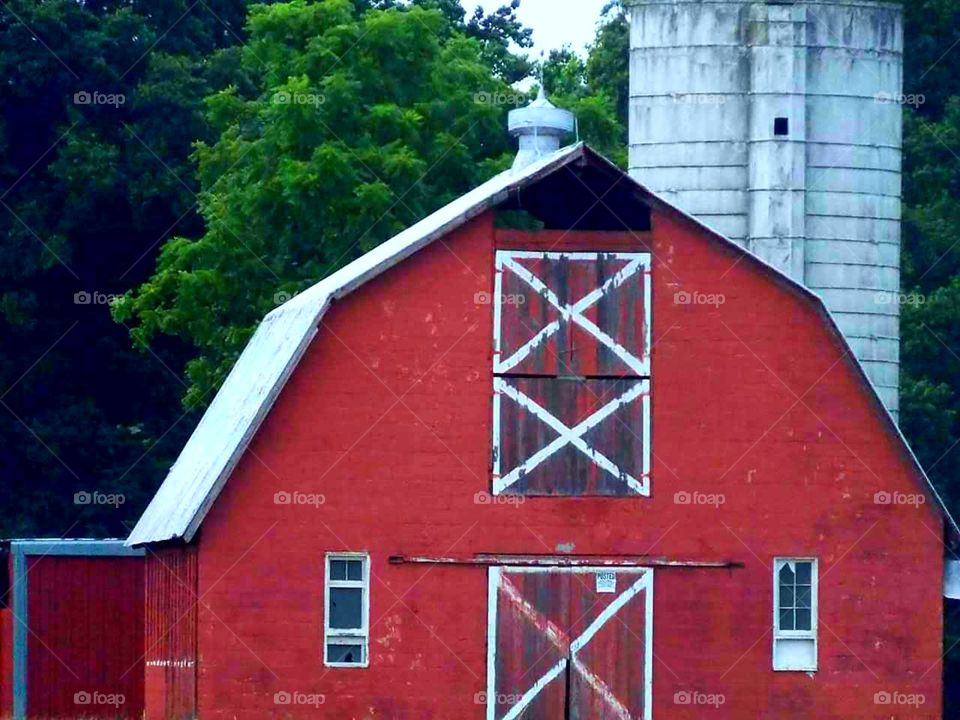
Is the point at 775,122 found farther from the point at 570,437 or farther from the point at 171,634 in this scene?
the point at 171,634

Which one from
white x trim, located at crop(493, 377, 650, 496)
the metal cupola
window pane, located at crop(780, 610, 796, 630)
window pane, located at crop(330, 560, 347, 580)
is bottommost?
window pane, located at crop(780, 610, 796, 630)

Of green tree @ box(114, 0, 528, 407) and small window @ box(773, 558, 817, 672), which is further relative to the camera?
green tree @ box(114, 0, 528, 407)

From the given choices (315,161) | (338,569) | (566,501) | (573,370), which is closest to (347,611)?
(338,569)

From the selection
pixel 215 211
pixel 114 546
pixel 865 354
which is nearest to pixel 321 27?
pixel 215 211

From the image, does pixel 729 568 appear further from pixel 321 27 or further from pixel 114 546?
pixel 321 27

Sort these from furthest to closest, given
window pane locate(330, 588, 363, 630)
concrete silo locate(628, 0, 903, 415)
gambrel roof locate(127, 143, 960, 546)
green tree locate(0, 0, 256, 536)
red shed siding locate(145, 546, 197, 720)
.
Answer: green tree locate(0, 0, 256, 536)
concrete silo locate(628, 0, 903, 415)
red shed siding locate(145, 546, 197, 720)
window pane locate(330, 588, 363, 630)
gambrel roof locate(127, 143, 960, 546)

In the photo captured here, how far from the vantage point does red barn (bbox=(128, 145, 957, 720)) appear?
2367cm

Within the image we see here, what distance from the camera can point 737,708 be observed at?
23969mm

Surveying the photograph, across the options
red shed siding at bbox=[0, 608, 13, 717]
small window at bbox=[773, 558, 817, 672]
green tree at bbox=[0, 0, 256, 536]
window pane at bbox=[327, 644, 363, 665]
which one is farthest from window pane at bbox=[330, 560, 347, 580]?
green tree at bbox=[0, 0, 256, 536]

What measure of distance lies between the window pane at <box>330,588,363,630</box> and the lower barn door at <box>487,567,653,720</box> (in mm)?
1317

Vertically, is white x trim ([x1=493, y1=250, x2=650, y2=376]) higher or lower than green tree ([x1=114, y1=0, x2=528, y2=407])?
lower

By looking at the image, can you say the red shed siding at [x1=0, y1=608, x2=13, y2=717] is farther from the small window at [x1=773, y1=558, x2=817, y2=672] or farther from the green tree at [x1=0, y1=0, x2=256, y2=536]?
the green tree at [x1=0, y1=0, x2=256, y2=536]

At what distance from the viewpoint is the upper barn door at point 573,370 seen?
2409 cm

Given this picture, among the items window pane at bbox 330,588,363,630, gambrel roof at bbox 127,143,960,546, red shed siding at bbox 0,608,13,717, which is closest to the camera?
gambrel roof at bbox 127,143,960,546
